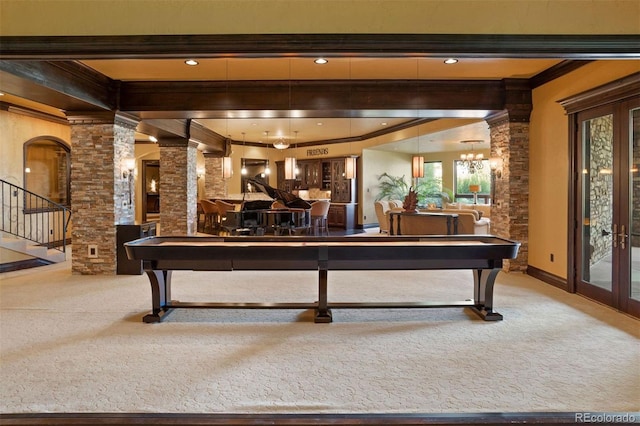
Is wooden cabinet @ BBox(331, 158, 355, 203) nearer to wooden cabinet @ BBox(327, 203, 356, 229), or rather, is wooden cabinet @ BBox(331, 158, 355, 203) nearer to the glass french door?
wooden cabinet @ BBox(327, 203, 356, 229)

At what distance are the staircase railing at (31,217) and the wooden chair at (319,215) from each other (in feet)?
20.0

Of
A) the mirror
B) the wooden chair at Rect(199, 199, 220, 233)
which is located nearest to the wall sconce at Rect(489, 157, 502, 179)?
the wooden chair at Rect(199, 199, 220, 233)

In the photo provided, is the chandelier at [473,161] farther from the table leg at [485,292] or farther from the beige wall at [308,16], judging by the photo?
the beige wall at [308,16]

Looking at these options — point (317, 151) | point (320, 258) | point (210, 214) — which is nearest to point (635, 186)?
point (320, 258)

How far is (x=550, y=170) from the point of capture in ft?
20.6

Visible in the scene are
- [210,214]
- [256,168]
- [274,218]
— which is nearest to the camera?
[274,218]

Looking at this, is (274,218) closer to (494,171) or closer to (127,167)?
(127,167)

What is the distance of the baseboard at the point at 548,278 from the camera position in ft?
19.3

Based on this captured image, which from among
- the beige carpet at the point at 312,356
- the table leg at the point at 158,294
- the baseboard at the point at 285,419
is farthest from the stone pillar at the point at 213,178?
the baseboard at the point at 285,419

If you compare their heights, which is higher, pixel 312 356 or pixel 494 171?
pixel 494 171

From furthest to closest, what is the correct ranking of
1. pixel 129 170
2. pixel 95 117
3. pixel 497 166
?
pixel 129 170 → pixel 497 166 → pixel 95 117

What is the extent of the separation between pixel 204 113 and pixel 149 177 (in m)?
12.4

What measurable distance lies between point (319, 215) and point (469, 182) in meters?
7.07

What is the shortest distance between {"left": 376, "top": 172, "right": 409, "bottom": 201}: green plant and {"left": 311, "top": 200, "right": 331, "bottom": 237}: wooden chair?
3.24 m
